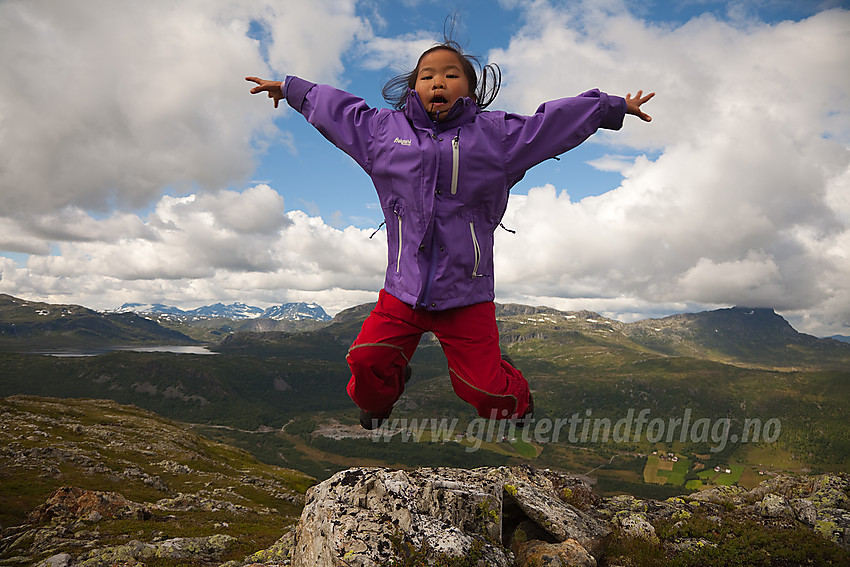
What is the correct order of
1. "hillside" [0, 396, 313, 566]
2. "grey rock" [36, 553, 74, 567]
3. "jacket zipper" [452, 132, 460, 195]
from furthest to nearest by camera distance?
1. "hillside" [0, 396, 313, 566]
2. "grey rock" [36, 553, 74, 567]
3. "jacket zipper" [452, 132, 460, 195]

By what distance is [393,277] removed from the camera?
502cm

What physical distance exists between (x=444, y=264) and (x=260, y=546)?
16553 millimetres

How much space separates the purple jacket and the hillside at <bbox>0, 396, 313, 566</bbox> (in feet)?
45.8

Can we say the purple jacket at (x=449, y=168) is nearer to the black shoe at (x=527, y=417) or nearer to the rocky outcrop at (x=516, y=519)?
the black shoe at (x=527, y=417)

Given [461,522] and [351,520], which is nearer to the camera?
[351,520]

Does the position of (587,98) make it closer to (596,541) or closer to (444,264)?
(444,264)

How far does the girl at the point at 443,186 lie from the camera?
4.66m

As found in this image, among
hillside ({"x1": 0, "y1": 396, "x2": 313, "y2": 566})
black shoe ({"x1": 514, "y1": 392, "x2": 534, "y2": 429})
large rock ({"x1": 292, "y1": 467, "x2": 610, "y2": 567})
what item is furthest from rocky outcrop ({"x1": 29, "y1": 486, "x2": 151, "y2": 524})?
black shoe ({"x1": 514, "y1": 392, "x2": 534, "y2": 429})

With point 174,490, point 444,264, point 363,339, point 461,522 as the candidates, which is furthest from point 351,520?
point 174,490

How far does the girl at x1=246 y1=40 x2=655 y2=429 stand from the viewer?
183 inches

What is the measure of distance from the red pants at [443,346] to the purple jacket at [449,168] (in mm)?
260

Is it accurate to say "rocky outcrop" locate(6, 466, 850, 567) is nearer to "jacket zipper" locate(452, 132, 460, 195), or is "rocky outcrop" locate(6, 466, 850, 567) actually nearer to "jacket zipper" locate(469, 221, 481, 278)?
"jacket zipper" locate(469, 221, 481, 278)

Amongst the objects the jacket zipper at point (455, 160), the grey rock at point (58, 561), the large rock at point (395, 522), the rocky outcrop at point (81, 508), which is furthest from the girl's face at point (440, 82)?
the rocky outcrop at point (81, 508)

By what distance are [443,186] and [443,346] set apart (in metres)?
1.92
